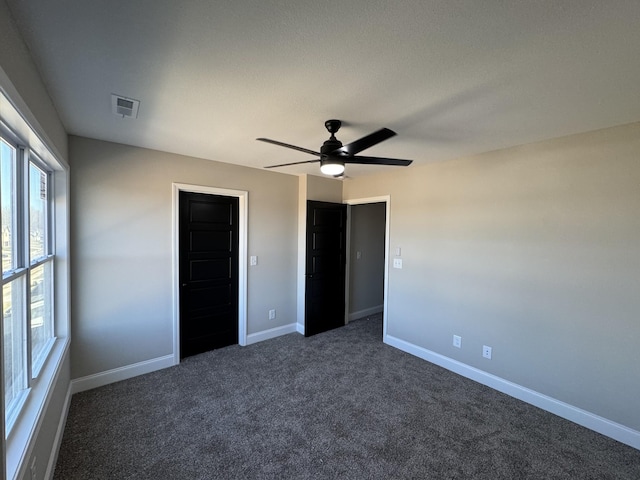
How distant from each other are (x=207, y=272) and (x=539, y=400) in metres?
3.73

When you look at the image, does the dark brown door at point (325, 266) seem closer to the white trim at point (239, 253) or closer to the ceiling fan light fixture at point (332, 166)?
the white trim at point (239, 253)

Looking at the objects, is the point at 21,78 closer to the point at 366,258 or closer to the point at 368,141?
the point at 368,141

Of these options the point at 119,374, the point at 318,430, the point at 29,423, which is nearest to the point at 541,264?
the point at 318,430

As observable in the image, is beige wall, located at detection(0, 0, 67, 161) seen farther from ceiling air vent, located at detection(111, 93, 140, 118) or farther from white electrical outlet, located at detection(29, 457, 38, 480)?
white electrical outlet, located at detection(29, 457, 38, 480)

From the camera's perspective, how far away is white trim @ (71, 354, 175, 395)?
2707 millimetres

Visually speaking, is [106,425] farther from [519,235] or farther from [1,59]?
[519,235]

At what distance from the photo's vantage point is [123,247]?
114 inches

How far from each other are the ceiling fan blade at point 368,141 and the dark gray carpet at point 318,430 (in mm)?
2169

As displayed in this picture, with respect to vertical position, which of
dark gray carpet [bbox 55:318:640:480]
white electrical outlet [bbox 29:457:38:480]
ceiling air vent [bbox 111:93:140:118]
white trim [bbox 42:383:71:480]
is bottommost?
dark gray carpet [bbox 55:318:640:480]

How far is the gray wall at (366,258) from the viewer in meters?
4.86

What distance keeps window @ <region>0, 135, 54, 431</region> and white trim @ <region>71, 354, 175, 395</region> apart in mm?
891

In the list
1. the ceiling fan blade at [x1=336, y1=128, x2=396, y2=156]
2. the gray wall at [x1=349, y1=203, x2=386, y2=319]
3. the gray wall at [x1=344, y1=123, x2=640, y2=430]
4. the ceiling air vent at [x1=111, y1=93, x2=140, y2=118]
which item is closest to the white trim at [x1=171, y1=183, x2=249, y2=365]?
the ceiling air vent at [x1=111, y1=93, x2=140, y2=118]

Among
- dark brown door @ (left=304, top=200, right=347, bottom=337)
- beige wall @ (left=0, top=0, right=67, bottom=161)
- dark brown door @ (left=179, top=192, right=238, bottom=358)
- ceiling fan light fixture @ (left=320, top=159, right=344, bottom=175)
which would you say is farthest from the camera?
dark brown door @ (left=304, top=200, right=347, bottom=337)

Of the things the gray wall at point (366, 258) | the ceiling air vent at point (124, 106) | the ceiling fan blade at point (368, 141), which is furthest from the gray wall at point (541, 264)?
the ceiling air vent at point (124, 106)
